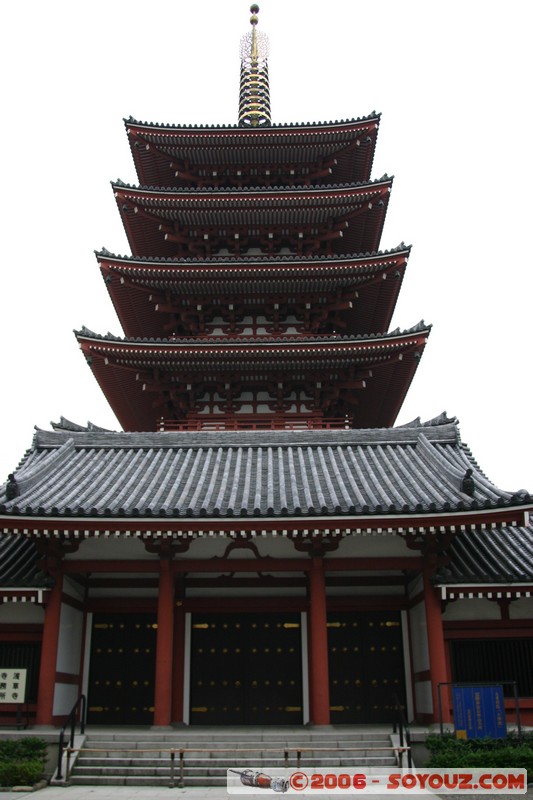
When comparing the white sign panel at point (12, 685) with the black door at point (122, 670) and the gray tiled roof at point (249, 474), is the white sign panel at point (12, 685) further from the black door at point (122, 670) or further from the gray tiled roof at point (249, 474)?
the gray tiled roof at point (249, 474)

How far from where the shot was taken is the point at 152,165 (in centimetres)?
2680

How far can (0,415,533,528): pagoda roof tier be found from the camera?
1343cm

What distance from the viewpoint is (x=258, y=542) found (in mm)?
15086

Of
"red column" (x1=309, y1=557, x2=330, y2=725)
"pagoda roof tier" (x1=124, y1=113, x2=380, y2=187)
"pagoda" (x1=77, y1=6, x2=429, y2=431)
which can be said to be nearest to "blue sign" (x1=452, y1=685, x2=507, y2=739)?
"red column" (x1=309, y1=557, x2=330, y2=725)

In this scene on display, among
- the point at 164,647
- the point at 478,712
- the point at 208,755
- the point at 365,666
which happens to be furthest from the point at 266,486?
→ the point at 478,712

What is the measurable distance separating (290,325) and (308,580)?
981 cm

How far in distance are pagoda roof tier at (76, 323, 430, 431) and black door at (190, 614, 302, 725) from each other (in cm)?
706

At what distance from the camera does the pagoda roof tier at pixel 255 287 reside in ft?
71.9

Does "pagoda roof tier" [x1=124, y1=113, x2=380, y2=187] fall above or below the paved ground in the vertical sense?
above

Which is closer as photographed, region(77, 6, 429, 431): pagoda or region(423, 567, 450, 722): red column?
region(423, 567, 450, 722): red column

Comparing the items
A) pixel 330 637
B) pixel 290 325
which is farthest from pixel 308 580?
pixel 290 325

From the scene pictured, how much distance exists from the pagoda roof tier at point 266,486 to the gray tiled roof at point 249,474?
3 centimetres

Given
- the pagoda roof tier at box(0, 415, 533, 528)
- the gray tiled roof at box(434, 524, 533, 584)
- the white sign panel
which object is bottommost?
the white sign panel
